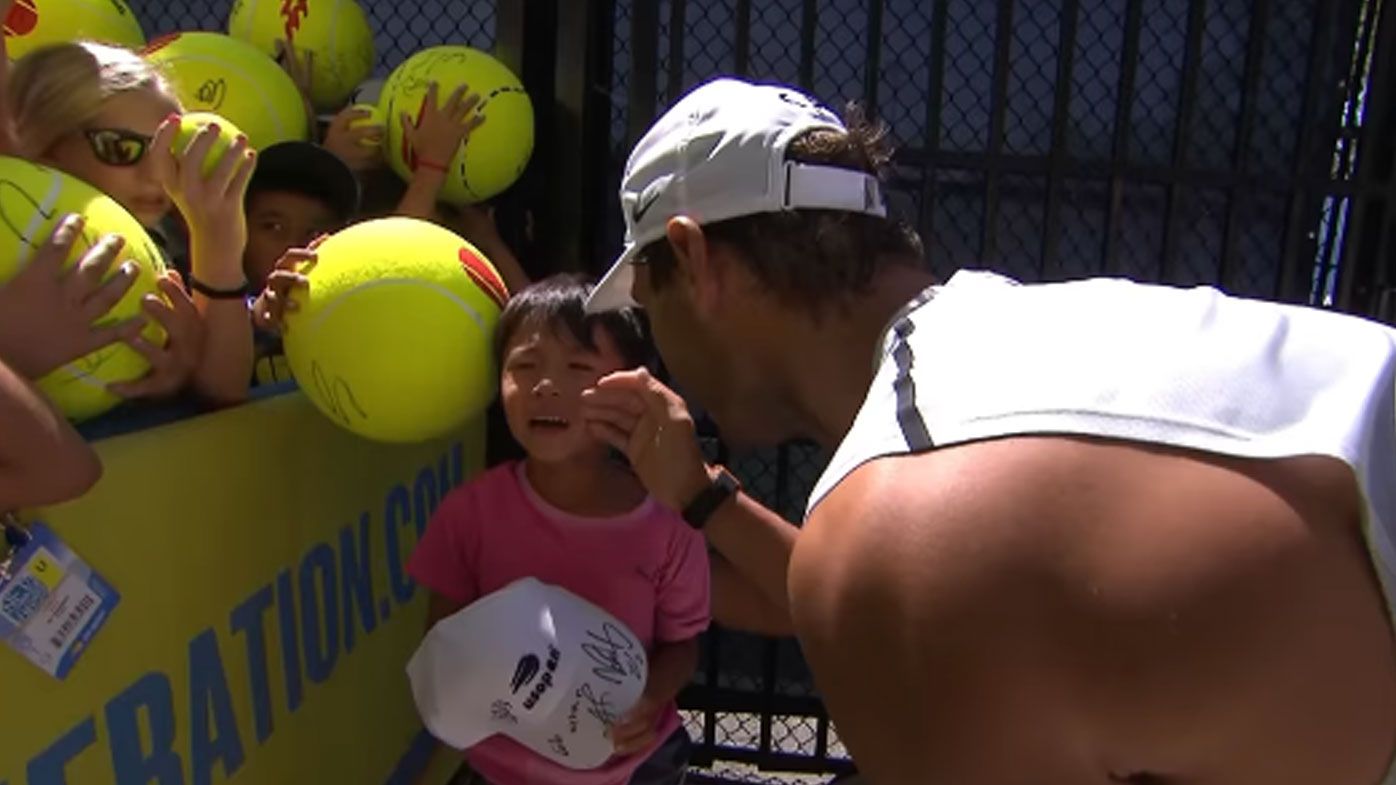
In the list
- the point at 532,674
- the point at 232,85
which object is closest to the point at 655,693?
the point at 532,674

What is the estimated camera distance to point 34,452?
4.80 ft

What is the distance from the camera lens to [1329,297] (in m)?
3.92

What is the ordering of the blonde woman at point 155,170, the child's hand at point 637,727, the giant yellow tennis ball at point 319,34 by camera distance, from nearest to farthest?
the blonde woman at point 155,170
the child's hand at point 637,727
the giant yellow tennis ball at point 319,34

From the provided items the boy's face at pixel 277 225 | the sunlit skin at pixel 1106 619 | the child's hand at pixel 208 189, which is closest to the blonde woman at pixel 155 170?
the child's hand at pixel 208 189

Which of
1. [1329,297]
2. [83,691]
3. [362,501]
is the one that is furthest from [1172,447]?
[1329,297]

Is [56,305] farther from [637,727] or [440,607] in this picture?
[637,727]

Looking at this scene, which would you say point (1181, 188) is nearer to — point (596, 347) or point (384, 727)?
point (596, 347)

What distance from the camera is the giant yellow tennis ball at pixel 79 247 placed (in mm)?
1626

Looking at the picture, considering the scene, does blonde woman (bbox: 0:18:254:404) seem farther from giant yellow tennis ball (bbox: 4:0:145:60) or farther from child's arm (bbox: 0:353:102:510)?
giant yellow tennis ball (bbox: 4:0:145:60)

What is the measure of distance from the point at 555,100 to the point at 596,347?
1364 mm

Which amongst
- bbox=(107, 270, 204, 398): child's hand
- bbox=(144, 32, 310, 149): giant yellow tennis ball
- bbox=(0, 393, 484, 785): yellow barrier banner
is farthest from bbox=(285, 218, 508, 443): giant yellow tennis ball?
bbox=(144, 32, 310, 149): giant yellow tennis ball

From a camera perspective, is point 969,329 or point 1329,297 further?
point 1329,297

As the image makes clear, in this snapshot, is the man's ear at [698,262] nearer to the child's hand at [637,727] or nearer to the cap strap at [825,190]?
the cap strap at [825,190]

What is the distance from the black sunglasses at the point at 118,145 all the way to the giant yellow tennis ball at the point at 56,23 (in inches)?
29.8
